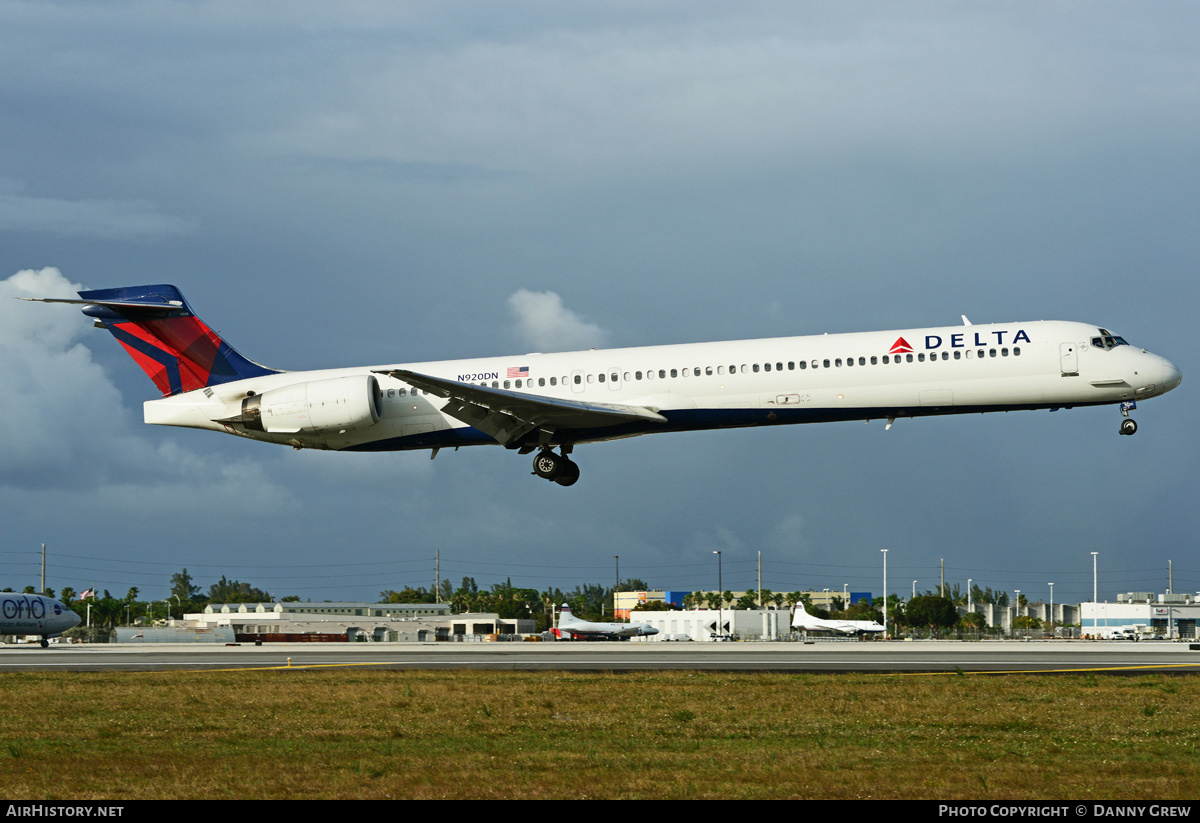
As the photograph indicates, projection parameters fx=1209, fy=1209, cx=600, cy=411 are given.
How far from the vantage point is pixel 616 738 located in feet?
54.1

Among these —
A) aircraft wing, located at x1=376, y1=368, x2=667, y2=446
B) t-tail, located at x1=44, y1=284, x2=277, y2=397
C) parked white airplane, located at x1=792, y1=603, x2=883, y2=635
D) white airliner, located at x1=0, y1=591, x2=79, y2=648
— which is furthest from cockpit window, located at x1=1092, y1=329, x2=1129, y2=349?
parked white airplane, located at x1=792, y1=603, x2=883, y2=635

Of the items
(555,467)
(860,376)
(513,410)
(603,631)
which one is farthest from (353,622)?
(860,376)

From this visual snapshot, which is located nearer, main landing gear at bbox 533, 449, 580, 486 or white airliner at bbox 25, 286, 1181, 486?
white airliner at bbox 25, 286, 1181, 486

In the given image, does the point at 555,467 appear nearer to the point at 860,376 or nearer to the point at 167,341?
the point at 860,376

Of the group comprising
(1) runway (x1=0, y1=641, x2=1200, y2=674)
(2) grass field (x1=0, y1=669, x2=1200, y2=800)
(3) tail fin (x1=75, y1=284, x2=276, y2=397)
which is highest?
(3) tail fin (x1=75, y1=284, x2=276, y2=397)

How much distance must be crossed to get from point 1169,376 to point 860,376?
815 centimetres

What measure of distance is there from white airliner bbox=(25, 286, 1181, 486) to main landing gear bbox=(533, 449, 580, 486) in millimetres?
45

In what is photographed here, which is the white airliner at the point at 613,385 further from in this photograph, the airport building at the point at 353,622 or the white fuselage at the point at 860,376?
the airport building at the point at 353,622

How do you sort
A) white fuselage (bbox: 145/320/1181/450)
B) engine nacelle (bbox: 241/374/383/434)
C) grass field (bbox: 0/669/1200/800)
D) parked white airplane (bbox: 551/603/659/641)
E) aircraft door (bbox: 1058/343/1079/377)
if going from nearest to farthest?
grass field (bbox: 0/669/1200/800), aircraft door (bbox: 1058/343/1079/377), white fuselage (bbox: 145/320/1181/450), engine nacelle (bbox: 241/374/383/434), parked white airplane (bbox: 551/603/659/641)

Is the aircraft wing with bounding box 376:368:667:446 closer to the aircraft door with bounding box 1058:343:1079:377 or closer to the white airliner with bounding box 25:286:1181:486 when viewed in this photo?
the white airliner with bounding box 25:286:1181:486

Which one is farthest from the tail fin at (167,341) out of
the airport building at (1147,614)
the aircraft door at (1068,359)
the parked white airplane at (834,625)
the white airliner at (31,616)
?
the airport building at (1147,614)

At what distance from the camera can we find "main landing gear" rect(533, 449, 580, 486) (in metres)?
36.6

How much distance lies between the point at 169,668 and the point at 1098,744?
25507 millimetres

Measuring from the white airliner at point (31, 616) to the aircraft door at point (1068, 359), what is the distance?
5394 cm
